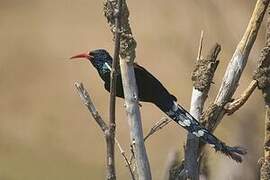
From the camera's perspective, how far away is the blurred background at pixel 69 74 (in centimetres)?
331

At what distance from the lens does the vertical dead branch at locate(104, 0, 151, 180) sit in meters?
1.21

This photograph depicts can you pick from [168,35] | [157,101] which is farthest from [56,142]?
[157,101]

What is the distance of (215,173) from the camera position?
241 centimetres

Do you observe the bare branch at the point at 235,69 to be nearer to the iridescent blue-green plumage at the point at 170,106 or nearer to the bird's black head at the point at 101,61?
the iridescent blue-green plumage at the point at 170,106

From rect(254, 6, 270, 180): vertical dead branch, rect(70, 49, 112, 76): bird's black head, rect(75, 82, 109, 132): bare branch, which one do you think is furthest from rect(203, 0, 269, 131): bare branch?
rect(75, 82, 109, 132): bare branch

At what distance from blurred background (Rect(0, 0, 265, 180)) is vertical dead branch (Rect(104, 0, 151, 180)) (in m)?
1.92

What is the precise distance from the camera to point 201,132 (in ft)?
4.58

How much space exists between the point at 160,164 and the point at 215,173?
2.72ft

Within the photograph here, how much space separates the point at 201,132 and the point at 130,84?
239 mm

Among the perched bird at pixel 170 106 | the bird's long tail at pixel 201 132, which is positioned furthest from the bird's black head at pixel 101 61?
the bird's long tail at pixel 201 132

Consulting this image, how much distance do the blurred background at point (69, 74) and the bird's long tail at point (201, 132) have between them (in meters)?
1.73

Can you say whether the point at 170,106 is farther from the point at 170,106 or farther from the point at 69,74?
the point at 69,74

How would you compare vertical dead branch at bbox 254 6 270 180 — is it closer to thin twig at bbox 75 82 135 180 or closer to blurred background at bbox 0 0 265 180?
thin twig at bbox 75 82 135 180

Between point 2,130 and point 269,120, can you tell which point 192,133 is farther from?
point 2,130
